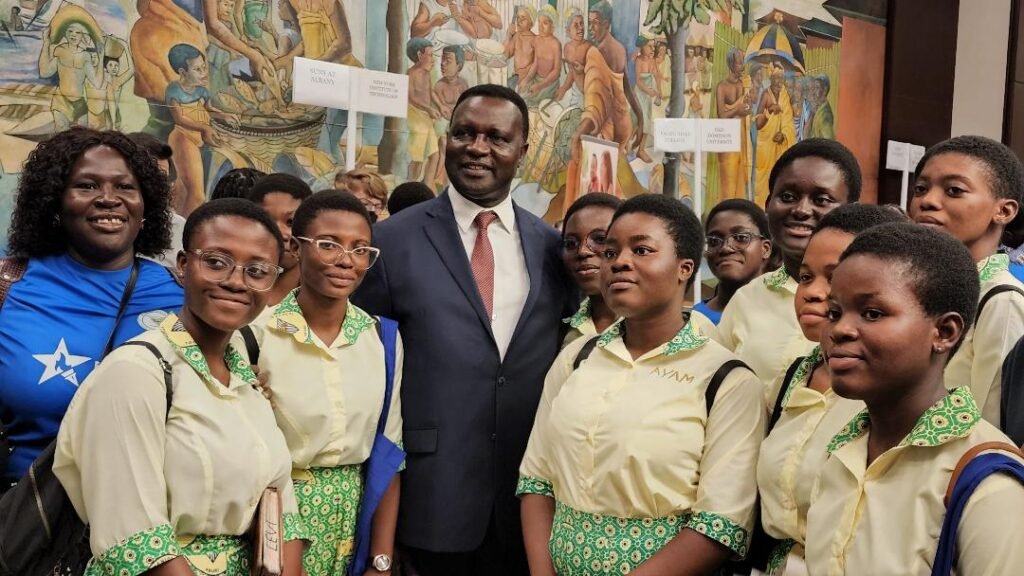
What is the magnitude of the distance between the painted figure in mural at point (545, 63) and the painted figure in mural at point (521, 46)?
0.03 meters

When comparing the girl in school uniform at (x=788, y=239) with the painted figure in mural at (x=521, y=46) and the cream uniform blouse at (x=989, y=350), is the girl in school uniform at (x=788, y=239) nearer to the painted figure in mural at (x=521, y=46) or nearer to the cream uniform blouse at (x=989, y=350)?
the cream uniform blouse at (x=989, y=350)

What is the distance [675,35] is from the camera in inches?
424

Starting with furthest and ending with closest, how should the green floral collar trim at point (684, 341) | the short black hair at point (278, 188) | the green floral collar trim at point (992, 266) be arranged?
1. the short black hair at point (278, 188)
2. the green floral collar trim at point (684, 341)
3. the green floral collar trim at point (992, 266)

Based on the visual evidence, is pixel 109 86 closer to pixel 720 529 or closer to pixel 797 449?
pixel 720 529

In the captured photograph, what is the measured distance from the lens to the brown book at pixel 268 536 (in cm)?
242

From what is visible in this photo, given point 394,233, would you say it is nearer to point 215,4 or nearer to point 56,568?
point 56,568

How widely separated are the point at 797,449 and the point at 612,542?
0.55 meters

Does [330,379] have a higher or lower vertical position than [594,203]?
lower

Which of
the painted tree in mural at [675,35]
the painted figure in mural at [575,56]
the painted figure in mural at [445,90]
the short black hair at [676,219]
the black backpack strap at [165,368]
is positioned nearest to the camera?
the black backpack strap at [165,368]

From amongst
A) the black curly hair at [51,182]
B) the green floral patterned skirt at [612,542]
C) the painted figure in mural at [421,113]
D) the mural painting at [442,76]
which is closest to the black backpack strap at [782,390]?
the green floral patterned skirt at [612,542]

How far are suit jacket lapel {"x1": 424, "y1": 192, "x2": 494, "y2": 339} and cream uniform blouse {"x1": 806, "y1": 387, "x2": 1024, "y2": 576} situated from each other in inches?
62.8

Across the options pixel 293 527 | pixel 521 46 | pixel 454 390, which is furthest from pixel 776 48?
pixel 293 527

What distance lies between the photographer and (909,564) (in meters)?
1.86

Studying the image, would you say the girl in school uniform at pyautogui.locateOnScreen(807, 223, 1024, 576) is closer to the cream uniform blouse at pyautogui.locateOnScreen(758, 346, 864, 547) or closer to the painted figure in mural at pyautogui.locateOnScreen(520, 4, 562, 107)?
the cream uniform blouse at pyautogui.locateOnScreen(758, 346, 864, 547)
